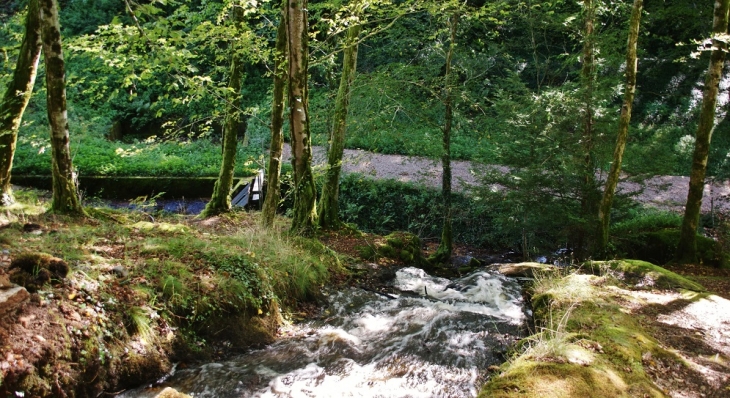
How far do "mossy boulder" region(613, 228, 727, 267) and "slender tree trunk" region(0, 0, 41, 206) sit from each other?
9.38 meters

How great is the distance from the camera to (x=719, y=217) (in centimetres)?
1097

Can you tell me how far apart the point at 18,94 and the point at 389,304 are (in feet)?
16.7

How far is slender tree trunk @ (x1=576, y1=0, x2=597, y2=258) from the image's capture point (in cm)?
840

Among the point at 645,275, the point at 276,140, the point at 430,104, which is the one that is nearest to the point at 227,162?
the point at 276,140

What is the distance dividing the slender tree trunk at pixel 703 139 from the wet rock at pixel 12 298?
884cm

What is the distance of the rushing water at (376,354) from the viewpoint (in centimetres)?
364

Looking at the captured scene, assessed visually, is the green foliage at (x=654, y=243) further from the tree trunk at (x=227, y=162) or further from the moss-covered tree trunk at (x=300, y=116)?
the tree trunk at (x=227, y=162)

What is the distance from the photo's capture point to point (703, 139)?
8078 millimetres

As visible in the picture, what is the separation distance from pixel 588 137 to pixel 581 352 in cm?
602

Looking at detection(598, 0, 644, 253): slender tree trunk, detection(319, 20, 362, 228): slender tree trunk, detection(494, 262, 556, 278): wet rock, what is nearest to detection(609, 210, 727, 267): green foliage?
detection(598, 0, 644, 253): slender tree trunk

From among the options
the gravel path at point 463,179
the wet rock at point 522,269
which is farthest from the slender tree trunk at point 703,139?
the gravel path at point 463,179

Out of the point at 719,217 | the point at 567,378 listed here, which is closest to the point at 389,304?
the point at 567,378

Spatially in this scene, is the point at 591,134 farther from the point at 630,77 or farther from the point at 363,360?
the point at 363,360

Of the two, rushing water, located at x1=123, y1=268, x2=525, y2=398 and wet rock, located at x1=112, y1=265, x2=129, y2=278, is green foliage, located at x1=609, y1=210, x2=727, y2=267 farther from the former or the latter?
wet rock, located at x1=112, y1=265, x2=129, y2=278
